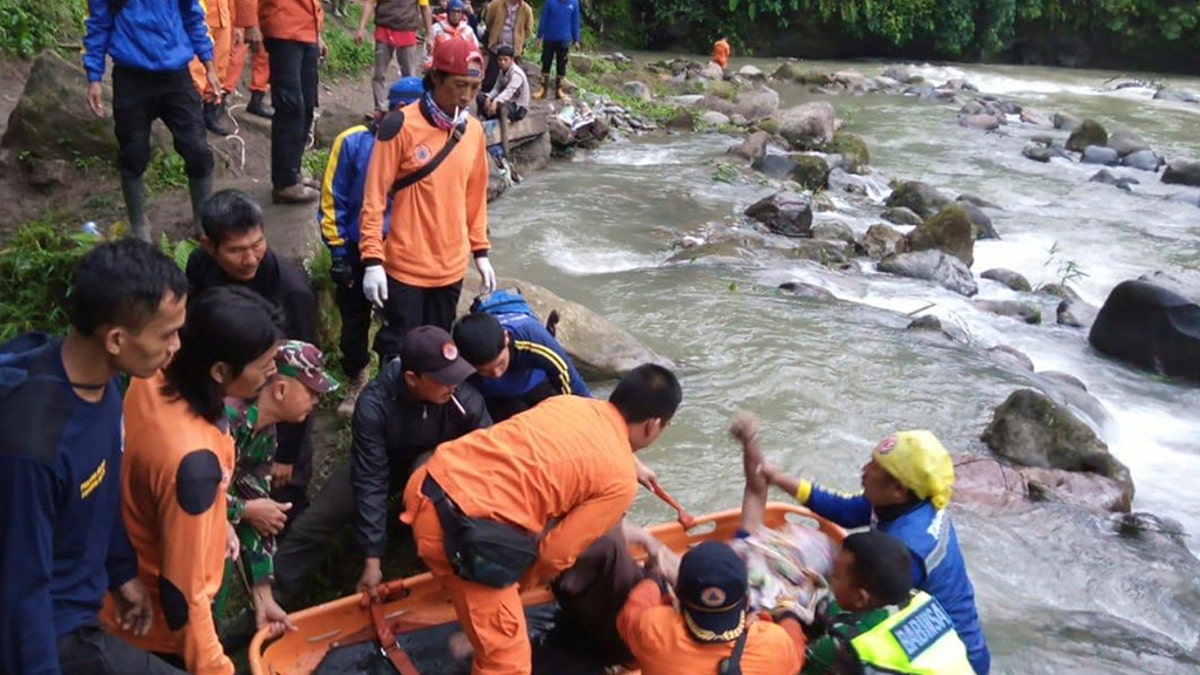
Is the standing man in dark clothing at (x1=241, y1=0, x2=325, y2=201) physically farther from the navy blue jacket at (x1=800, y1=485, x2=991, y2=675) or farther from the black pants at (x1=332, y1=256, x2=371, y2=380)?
the navy blue jacket at (x1=800, y1=485, x2=991, y2=675)

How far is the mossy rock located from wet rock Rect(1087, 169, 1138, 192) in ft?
12.2

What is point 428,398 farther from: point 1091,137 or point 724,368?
point 1091,137

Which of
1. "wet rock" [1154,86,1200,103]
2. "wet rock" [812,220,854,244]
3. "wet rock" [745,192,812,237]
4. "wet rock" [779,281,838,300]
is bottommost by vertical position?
"wet rock" [779,281,838,300]

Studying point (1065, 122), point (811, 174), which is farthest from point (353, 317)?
point (1065, 122)

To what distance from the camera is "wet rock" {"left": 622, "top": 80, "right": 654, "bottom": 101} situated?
18.9 m

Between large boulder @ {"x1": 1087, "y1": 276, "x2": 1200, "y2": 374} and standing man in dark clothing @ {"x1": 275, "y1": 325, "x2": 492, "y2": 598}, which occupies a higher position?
standing man in dark clothing @ {"x1": 275, "y1": 325, "x2": 492, "y2": 598}

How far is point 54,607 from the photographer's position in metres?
2.27

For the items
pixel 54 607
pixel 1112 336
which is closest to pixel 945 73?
pixel 1112 336

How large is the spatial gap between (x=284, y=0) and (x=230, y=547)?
4.38 m

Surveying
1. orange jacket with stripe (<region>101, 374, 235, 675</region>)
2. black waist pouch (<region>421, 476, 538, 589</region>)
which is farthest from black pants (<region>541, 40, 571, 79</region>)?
orange jacket with stripe (<region>101, 374, 235, 675</region>)

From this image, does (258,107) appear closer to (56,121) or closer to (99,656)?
(56,121)

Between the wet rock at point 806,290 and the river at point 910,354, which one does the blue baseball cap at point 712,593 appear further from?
the wet rock at point 806,290

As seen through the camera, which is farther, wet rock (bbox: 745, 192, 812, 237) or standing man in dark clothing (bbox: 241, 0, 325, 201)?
wet rock (bbox: 745, 192, 812, 237)

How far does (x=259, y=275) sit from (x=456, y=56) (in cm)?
126
